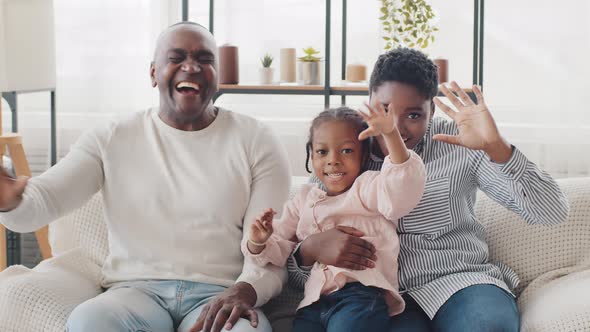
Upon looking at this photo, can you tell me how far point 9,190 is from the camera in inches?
69.6

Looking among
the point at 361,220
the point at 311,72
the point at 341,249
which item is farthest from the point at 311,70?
the point at 341,249

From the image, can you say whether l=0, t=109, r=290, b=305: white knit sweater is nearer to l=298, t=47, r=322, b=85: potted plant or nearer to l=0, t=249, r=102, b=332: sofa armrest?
l=0, t=249, r=102, b=332: sofa armrest

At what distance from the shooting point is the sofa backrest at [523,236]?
199 centimetres

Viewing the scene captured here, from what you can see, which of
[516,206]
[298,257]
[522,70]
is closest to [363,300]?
[298,257]

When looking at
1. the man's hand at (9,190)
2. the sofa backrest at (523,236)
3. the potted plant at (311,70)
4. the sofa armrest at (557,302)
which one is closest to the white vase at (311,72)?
the potted plant at (311,70)

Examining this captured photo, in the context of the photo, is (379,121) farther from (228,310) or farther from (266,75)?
(266,75)

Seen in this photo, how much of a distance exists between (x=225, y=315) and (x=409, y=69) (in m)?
0.69

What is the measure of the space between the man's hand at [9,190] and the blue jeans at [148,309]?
0.91ft

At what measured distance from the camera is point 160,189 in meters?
1.97

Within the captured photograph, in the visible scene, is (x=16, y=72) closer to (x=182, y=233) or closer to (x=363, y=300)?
(x=182, y=233)

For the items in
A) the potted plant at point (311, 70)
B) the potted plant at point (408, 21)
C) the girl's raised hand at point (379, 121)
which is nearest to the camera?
the girl's raised hand at point (379, 121)

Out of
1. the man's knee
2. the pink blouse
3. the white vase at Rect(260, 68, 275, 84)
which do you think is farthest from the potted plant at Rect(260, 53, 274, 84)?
the man's knee

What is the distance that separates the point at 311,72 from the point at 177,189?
61.1 inches

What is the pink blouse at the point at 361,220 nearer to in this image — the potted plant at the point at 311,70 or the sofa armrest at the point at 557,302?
the sofa armrest at the point at 557,302
